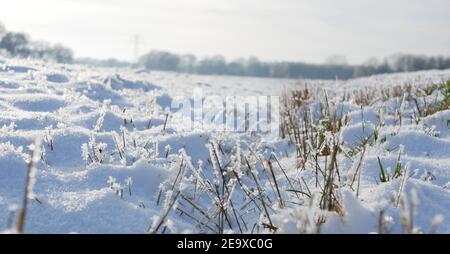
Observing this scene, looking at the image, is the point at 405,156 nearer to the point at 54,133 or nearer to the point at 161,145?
the point at 161,145

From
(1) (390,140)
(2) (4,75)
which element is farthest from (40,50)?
(1) (390,140)

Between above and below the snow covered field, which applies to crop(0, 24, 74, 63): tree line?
above

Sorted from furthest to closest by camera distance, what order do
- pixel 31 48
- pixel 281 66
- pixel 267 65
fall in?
pixel 267 65
pixel 281 66
pixel 31 48

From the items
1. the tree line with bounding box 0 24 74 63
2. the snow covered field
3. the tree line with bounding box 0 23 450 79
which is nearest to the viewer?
the snow covered field

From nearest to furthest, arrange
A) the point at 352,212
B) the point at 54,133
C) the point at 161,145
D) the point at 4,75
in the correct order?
the point at 352,212
the point at 54,133
the point at 161,145
the point at 4,75

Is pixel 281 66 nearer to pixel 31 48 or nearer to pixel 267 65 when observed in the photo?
pixel 267 65

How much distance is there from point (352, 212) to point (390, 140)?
1569mm

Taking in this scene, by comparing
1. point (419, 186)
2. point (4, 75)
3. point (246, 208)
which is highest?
point (4, 75)

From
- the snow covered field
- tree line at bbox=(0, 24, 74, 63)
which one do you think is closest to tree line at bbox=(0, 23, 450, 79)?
tree line at bbox=(0, 24, 74, 63)

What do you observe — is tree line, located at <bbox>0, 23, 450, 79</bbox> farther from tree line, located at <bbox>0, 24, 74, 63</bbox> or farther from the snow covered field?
the snow covered field

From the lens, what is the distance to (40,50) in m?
49.1

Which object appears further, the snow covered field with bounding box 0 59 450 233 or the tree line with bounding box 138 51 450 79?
the tree line with bounding box 138 51 450 79

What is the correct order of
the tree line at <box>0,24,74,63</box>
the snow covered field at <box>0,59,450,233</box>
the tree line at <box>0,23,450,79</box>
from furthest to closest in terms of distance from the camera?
the tree line at <box>0,23,450,79</box> < the tree line at <box>0,24,74,63</box> < the snow covered field at <box>0,59,450,233</box>

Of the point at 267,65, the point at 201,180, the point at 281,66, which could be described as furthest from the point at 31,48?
the point at 201,180
